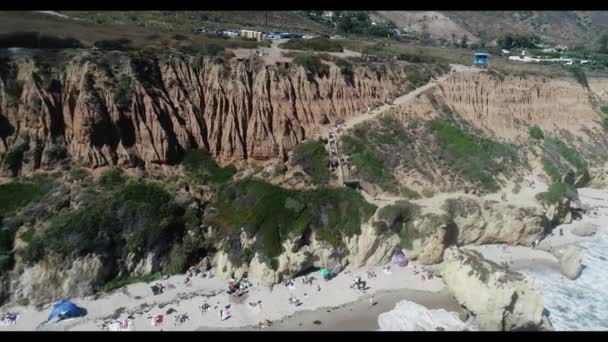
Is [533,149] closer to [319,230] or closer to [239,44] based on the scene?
[319,230]

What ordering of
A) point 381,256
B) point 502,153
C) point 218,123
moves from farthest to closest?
1. point 502,153
2. point 218,123
3. point 381,256

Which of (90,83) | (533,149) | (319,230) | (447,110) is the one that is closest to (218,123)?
(90,83)

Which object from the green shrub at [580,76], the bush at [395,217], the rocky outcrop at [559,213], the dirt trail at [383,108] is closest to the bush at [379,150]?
the dirt trail at [383,108]

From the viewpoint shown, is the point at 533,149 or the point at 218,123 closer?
the point at 218,123

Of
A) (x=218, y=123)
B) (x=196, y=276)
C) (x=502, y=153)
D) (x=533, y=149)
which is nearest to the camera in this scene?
(x=196, y=276)

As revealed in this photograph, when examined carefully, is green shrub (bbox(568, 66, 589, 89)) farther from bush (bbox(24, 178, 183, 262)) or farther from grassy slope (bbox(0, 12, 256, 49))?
bush (bbox(24, 178, 183, 262))

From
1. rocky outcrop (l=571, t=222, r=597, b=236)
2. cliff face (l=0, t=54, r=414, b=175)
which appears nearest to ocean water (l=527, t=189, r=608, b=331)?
rocky outcrop (l=571, t=222, r=597, b=236)

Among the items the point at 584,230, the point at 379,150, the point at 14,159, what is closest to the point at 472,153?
the point at 379,150
